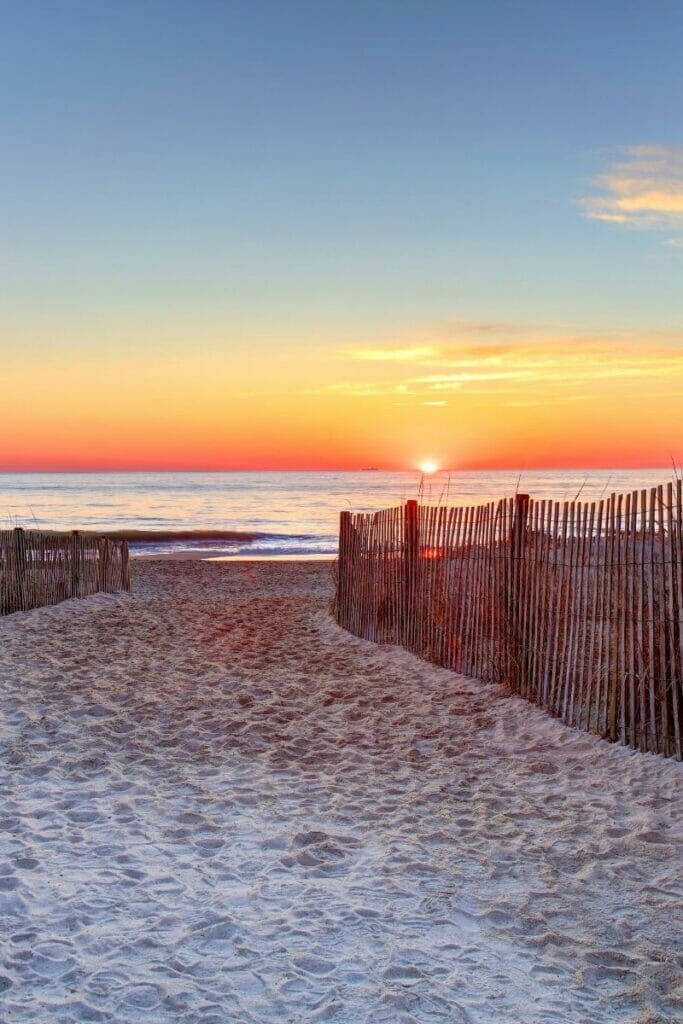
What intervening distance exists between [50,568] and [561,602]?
27.1 feet

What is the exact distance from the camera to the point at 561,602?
20.0 feet

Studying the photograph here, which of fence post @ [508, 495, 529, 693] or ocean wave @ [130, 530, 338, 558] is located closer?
fence post @ [508, 495, 529, 693]

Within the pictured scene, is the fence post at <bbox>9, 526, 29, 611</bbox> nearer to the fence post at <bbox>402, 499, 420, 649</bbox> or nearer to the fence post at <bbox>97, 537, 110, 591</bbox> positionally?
the fence post at <bbox>97, 537, 110, 591</bbox>

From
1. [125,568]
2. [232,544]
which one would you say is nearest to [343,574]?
[125,568]

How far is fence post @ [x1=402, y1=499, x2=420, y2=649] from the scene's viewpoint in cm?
852

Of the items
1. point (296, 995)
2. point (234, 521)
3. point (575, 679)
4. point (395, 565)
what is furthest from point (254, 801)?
point (234, 521)

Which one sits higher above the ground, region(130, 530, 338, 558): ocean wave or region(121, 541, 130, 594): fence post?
region(121, 541, 130, 594): fence post

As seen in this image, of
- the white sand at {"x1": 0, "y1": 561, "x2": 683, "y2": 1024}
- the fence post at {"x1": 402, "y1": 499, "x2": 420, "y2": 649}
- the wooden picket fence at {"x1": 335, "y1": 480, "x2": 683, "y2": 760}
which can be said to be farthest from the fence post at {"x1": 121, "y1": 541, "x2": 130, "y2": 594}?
the fence post at {"x1": 402, "y1": 499, "x2": 420, "y2": 649}

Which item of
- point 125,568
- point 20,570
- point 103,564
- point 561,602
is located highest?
point 561,602

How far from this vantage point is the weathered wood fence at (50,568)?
37.3 feet

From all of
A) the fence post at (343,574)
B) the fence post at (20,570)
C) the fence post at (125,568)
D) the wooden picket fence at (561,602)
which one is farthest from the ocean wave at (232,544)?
the wooden picket fence at (561,602)

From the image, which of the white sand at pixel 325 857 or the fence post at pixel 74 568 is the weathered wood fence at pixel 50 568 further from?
the white sand at pixel 325 857

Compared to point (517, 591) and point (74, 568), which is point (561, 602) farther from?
point (74, 568)

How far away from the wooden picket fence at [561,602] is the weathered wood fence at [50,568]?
532 centimetres
